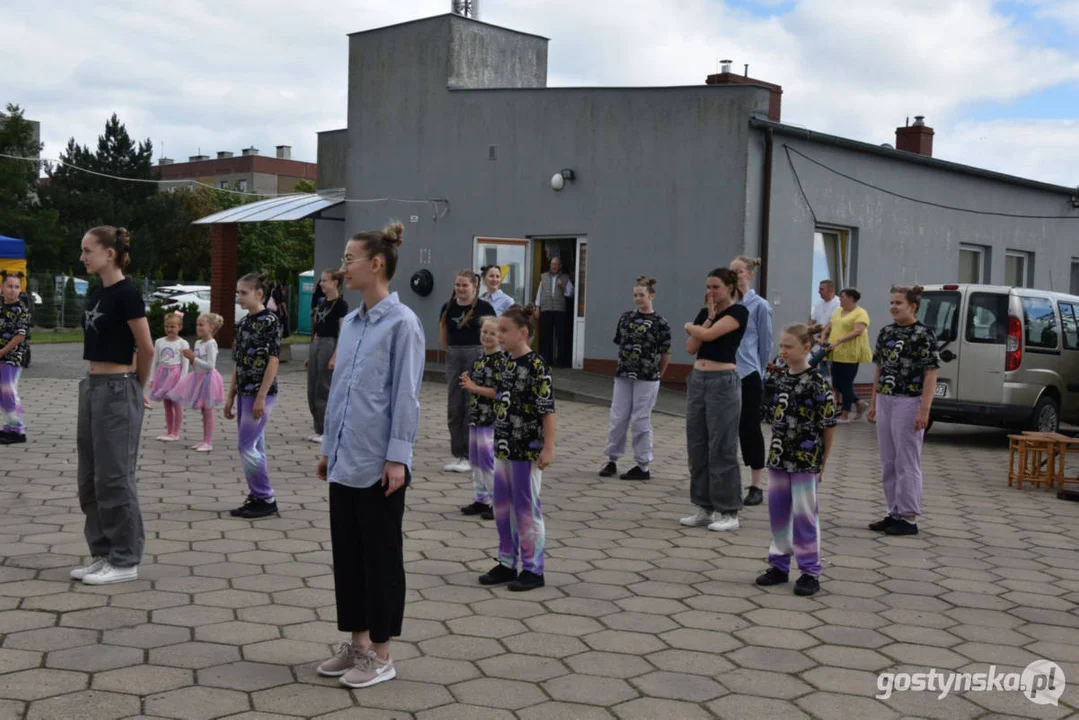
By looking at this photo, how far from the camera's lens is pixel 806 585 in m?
6.01

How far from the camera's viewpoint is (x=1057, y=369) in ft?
44.2

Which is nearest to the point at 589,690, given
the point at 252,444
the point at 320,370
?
the point at 252,444

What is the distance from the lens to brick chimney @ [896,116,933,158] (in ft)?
78.9

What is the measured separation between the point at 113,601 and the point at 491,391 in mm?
2778

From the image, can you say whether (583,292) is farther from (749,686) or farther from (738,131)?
(749,686)

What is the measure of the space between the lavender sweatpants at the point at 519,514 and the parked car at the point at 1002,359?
860cm

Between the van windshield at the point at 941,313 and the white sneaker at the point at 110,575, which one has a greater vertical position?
the van windshield at the point at 941,313

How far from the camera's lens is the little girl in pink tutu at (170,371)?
11.3 metres

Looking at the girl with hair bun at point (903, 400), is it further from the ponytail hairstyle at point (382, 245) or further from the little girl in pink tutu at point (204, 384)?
the little girl in pink tutu at point (204, 384)

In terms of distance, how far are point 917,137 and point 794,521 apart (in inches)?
789

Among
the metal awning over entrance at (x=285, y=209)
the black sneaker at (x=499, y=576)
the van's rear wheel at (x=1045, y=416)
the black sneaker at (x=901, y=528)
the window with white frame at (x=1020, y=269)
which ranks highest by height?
the metal awning over entrance at (x=285, y=209)

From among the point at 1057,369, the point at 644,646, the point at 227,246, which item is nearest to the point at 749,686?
the point at 644,646

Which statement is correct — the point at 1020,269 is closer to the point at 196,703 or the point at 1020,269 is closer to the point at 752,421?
the point at 752,421

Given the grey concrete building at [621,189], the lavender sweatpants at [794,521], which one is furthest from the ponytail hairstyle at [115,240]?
the grey concrete building at [621,189]
